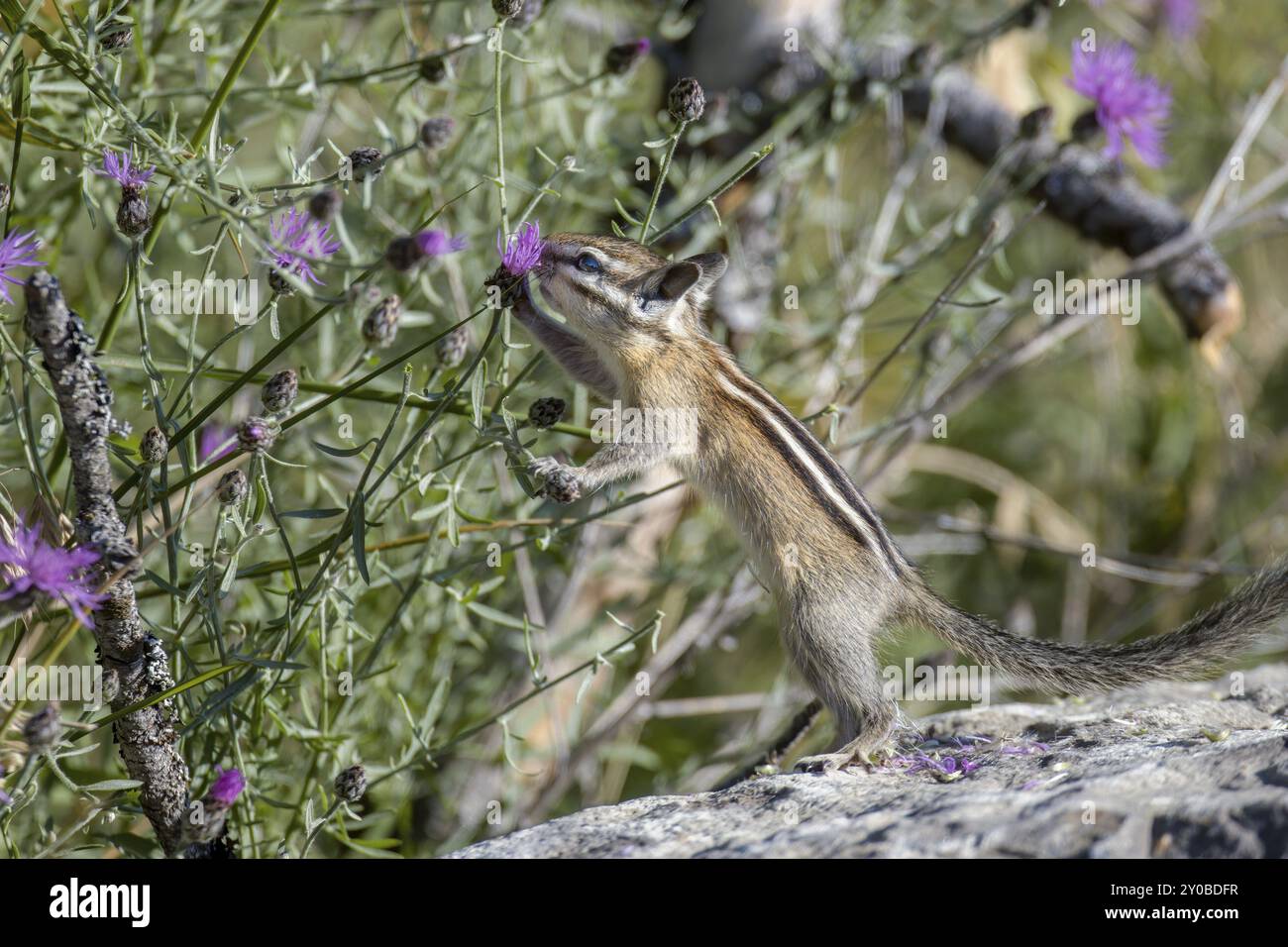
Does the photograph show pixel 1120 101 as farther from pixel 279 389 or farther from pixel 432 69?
pixel 279 389

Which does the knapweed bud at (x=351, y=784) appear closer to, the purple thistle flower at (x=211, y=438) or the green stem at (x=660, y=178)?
the purple thistle flower at (x=211, y=438)

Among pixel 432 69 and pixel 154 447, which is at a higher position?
pixel 432 69

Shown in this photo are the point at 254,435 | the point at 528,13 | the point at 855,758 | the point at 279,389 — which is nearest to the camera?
the point at 254,435

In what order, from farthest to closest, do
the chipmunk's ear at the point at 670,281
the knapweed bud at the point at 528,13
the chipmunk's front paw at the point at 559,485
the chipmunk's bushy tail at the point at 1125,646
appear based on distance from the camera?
the chipmunk's ear at the point at 670,281 < the chipmunk's bushy tail at the point at 1125,646 < the knapweed bud at the point at 528,13 < the chipmunk's front paw at the point at 559,485

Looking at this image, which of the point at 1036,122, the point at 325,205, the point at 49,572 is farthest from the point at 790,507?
the point at 49,572

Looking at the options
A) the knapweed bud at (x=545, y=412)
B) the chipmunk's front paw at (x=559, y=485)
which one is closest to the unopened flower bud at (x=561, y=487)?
the chipmunk's front paw at (x=559, y=485)

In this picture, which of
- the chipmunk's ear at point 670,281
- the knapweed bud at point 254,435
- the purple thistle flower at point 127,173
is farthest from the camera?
the chipmunk's ear at point 670,281
